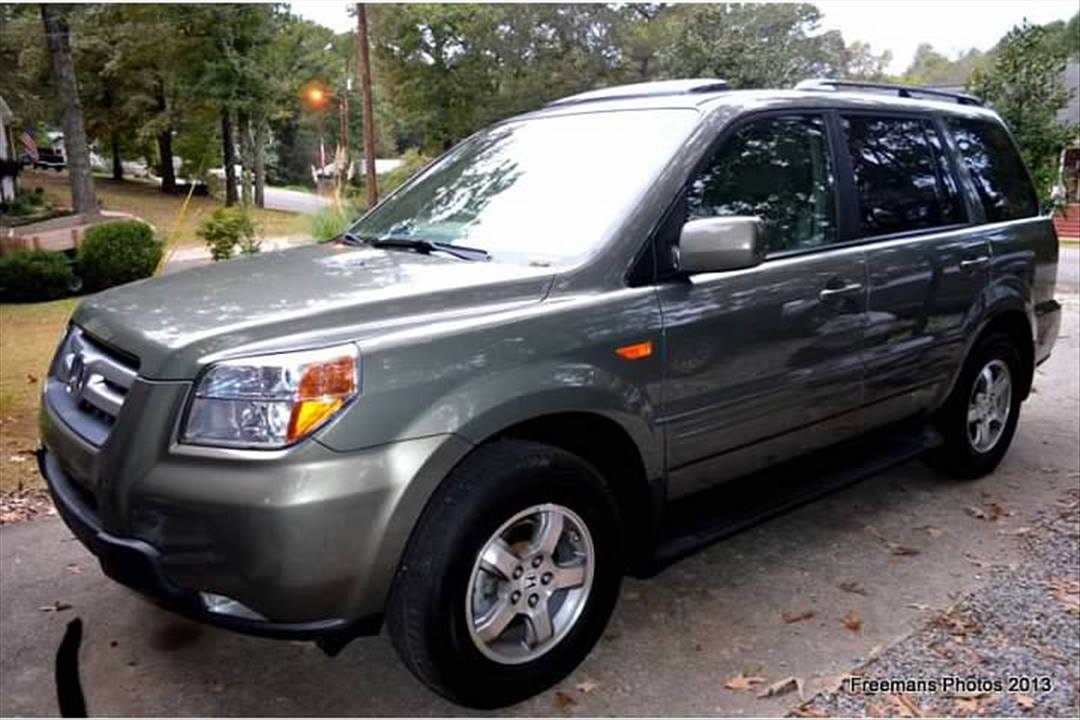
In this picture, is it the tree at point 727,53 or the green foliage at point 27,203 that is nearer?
the green foliage at point 27,203

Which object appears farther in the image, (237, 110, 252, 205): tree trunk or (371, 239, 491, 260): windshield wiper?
(237, 110, 252, 205): tree trunk

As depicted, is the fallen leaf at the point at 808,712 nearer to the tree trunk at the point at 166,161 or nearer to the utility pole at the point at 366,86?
the utility pole at the point at 366,86

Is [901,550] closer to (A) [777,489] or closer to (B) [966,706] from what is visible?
(A) [777,489]

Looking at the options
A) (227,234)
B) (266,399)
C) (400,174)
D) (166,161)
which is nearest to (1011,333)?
(266,399)

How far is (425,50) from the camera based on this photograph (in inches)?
1409

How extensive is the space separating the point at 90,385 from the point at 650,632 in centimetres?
202

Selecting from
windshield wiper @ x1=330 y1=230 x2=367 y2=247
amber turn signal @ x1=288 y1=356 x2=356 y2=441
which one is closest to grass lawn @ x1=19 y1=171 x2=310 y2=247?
windshield wiper @ x1=330 y1=230 x2=367 y2=247

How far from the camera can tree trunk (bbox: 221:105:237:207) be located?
31.0 metres

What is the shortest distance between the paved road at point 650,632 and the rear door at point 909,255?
0.63 metres

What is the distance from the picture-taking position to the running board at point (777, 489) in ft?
10.3

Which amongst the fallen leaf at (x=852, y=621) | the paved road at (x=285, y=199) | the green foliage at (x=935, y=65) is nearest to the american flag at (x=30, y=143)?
the paved road at (x=285, y=199)

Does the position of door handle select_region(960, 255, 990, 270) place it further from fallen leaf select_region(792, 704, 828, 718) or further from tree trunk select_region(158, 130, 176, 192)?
tree trunk select_region(158, 130, 176, 192)

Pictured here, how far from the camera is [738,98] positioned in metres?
3.39

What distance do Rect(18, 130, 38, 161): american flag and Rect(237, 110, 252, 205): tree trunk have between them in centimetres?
954
